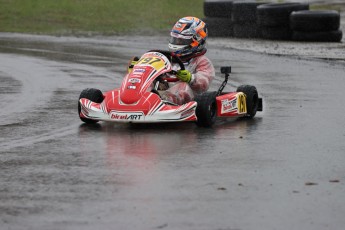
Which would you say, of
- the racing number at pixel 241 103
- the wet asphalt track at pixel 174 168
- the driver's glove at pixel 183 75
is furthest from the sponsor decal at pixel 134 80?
the racing number at pixel 241 103

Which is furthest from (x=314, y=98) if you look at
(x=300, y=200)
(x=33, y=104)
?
(x=300, y=200)

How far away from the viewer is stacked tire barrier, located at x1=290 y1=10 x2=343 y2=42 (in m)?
24.6

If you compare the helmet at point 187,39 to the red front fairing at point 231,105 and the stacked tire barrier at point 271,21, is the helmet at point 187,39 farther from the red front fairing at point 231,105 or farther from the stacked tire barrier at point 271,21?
the stacked tire barrier at point 271,21

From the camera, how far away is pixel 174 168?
27.2 feet

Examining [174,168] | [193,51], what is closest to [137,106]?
[193,51]

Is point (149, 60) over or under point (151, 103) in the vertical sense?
over

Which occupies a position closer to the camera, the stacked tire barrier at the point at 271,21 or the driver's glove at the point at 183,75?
the driver's glove at the point at 183,75

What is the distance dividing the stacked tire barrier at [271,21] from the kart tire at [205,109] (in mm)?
14157

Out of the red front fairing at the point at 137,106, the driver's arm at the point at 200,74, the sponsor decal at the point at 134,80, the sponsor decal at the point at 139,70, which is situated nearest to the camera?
the red front fairing at the point at 137,106

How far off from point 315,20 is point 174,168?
1696 cm

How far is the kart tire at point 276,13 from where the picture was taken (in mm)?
25422

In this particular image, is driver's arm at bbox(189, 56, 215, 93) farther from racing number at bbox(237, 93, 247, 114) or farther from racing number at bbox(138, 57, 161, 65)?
racing number at bbox(138, 57, 161, 65)

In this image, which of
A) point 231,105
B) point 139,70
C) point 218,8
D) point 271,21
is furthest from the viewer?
point 218,8

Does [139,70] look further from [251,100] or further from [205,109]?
[251,100]
